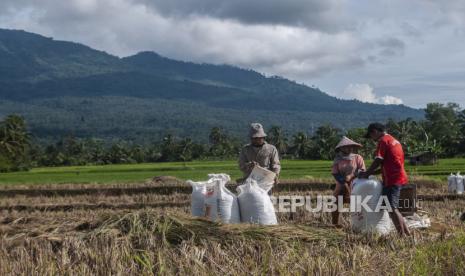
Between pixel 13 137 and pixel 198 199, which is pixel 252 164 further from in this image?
pixel 13 137

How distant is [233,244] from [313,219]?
3.14m

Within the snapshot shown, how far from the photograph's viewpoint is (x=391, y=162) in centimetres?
635

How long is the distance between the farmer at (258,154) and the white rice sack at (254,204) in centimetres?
36

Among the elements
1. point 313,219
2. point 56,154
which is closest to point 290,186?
point 313,219


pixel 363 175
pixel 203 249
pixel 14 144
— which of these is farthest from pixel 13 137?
pixel 203 249

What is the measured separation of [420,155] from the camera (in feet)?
128

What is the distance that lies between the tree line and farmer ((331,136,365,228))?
142 ft

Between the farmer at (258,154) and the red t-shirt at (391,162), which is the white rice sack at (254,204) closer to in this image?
the farmer at (258,154)

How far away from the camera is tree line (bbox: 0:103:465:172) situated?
53.4 meters

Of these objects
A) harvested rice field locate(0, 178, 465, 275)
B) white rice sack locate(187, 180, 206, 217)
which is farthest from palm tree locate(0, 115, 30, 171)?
harvested rice field locate(0, 178, 465, 275)

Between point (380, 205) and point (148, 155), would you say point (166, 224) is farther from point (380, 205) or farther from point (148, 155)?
point (148, 155)

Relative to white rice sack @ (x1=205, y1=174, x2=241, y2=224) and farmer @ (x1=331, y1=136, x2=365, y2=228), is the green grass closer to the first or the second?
farmer @ (x1=331, y1=136, x2=365, y2=228)

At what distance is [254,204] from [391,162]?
1503 millimetres

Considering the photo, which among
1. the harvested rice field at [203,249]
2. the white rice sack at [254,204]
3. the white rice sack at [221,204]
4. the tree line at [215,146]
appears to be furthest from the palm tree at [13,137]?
the harvested rice field at [203,249]
